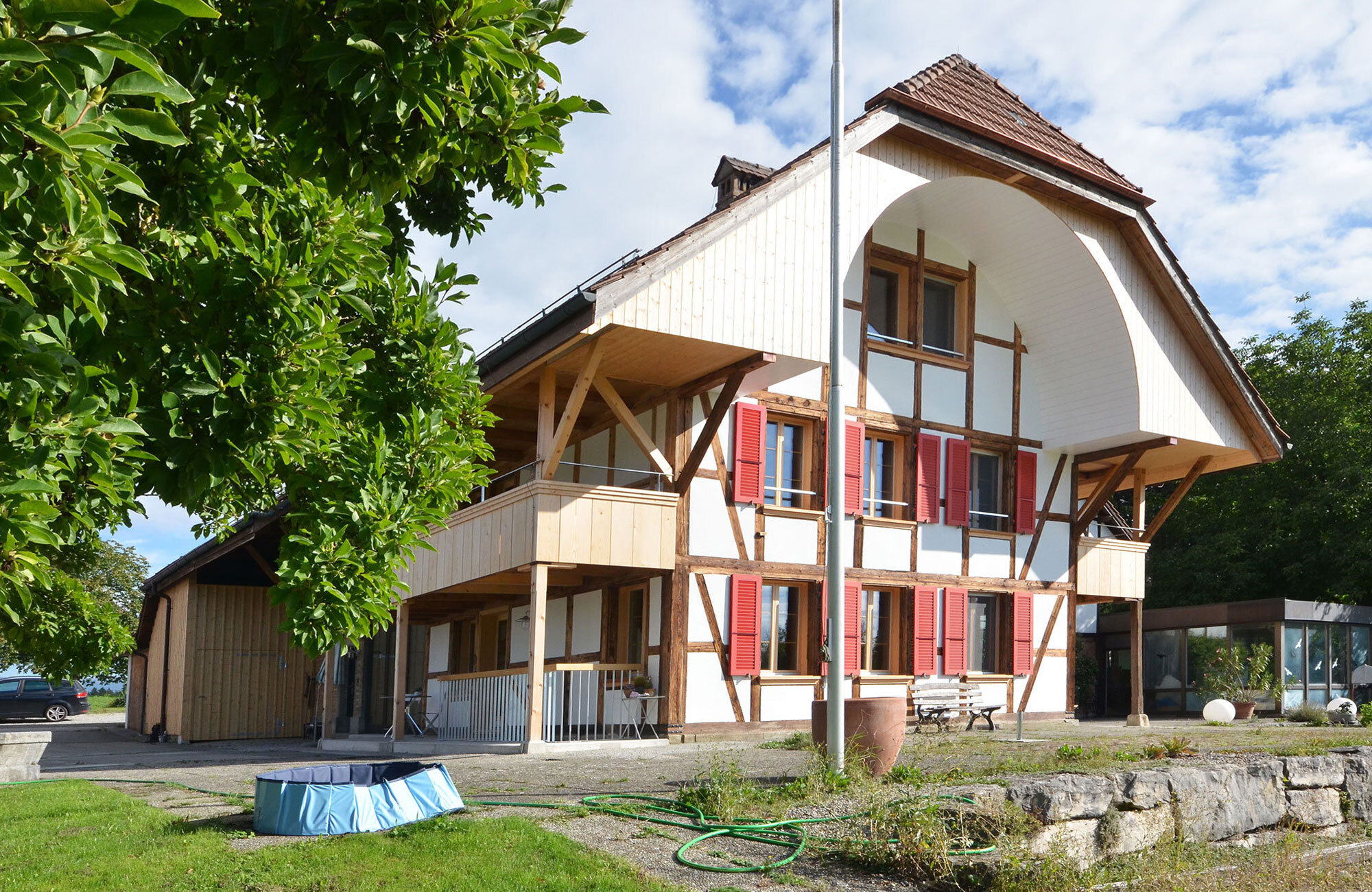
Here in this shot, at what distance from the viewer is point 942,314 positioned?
19969 millimetres

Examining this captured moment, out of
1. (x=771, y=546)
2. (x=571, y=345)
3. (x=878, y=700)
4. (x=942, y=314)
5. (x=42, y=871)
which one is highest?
(x=942, y=314)

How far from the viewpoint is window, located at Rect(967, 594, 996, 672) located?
19.5 m

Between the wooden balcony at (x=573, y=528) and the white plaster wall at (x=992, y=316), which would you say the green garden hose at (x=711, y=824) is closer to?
the wooden balcony at (x=573, y=528)

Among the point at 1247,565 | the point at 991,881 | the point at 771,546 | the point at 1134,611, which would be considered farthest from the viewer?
the point at 1247,565

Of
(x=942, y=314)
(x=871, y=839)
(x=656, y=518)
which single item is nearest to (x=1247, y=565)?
(x=942, y=314)

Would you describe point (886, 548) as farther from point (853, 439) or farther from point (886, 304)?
point (886, 304)

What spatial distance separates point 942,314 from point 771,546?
17.9ft

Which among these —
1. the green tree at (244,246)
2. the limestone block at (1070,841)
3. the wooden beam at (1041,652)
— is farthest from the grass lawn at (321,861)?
the wooden beam at (1041,652)

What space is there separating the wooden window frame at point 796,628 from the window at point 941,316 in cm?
481

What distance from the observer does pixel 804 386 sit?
58.0 ft

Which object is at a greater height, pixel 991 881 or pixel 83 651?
pixel 83 651

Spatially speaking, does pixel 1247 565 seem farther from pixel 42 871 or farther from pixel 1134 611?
pixel 42 871

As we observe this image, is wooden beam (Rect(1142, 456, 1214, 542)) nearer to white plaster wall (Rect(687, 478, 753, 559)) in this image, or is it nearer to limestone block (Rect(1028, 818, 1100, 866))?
white plaster wall (Rect(687, 478, 753, 559))

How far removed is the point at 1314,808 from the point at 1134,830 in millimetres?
2670
